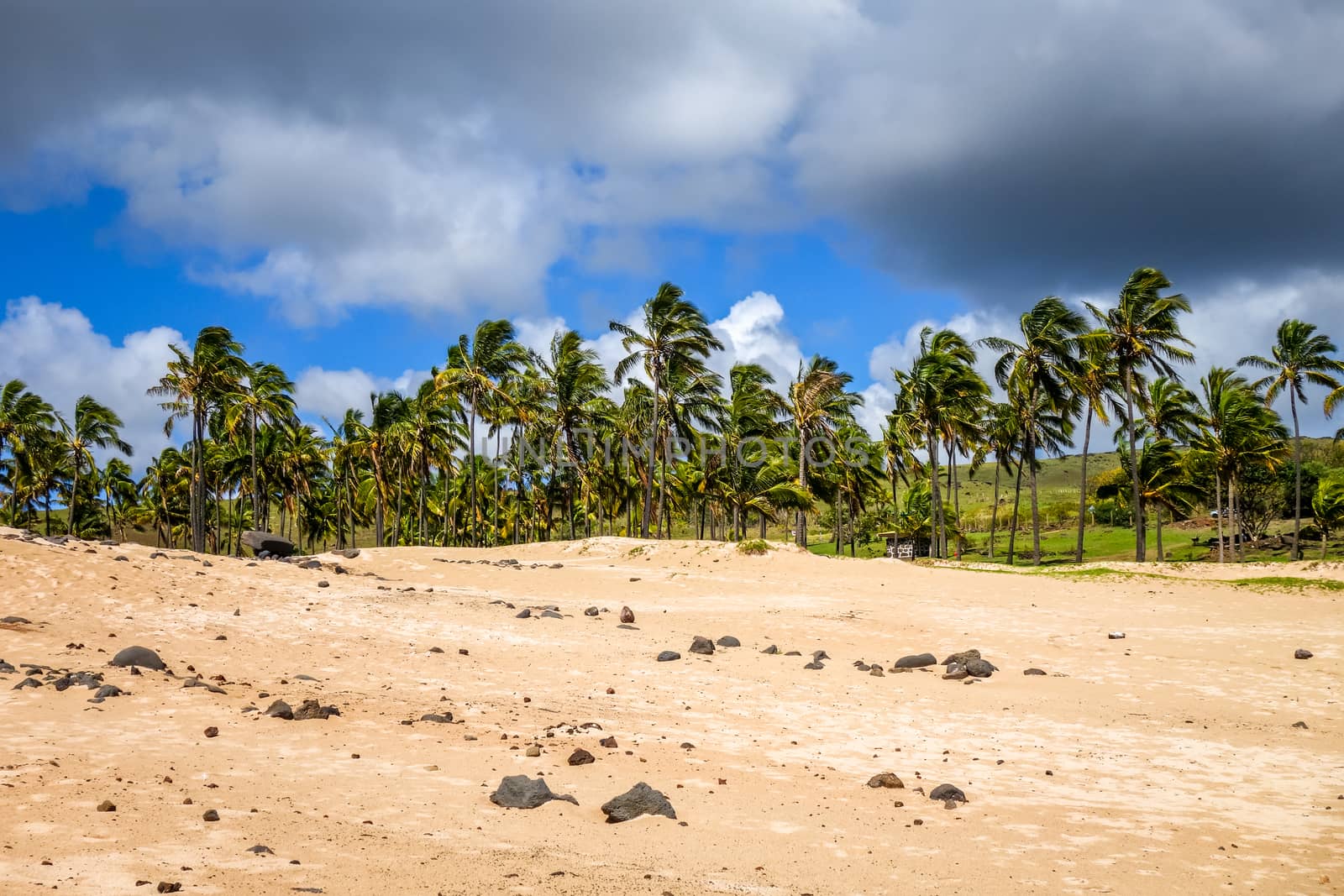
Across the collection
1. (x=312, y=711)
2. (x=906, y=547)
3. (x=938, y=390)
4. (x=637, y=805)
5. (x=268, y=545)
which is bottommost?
(x=906, y=547)

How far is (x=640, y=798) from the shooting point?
841 centimetres

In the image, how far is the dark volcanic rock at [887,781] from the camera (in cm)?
966

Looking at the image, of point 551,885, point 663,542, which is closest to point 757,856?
point 551,885

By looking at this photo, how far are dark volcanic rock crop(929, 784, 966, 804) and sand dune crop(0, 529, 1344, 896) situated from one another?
0.19 m

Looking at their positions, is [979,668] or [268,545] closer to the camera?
[979,668]

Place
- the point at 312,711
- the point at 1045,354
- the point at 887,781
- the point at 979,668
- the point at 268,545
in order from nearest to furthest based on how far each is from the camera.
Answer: the point at 887,781 < the point at 312,711 < the point at 979,668 < the point at 268,545 < the point at 1045,354

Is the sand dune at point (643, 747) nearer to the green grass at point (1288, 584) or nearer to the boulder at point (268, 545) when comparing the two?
the green grass at point (1288, 584)

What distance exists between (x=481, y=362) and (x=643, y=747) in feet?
131

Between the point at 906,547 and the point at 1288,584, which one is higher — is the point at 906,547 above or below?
below

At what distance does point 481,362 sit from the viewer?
159 feet

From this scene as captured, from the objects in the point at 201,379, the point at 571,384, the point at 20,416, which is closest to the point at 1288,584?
the point at 571,384

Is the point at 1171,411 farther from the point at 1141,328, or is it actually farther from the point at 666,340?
the point at 666,340

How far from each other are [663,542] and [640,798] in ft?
101

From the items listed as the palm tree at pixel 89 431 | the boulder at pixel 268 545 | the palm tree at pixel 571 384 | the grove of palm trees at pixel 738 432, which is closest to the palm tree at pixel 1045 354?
the grove of palm trees at pixel 738 432
